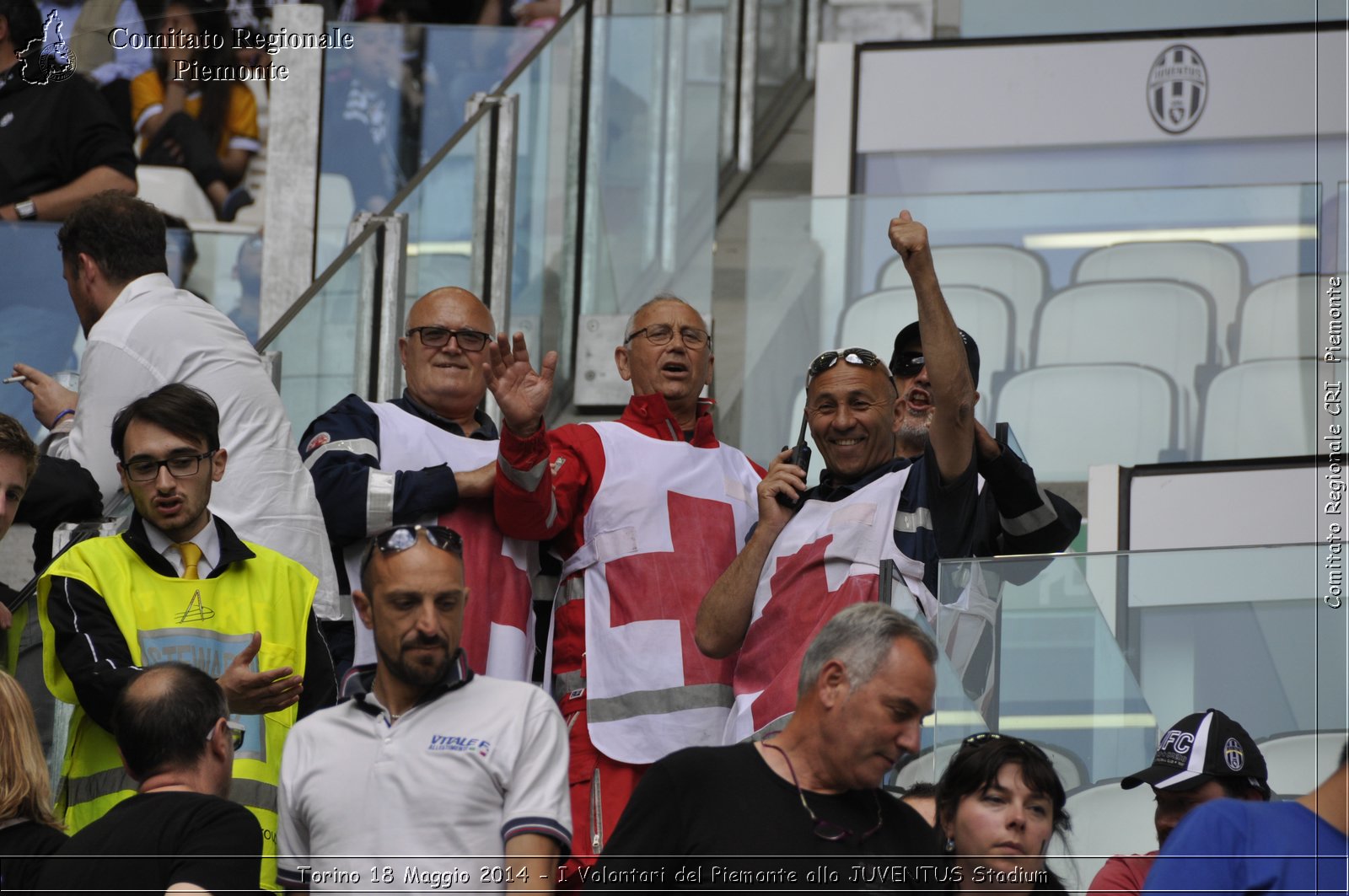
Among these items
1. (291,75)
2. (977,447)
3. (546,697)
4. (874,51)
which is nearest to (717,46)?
(874,51)

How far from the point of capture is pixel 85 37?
10.3 m

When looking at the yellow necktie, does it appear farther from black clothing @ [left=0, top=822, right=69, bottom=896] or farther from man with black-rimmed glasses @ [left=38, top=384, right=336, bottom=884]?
black clothing @ [left=0, top=822, right=69, bottom=896]

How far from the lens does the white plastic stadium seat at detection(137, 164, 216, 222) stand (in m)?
9.60

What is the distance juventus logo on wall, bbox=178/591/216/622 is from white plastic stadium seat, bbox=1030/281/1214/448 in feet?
13.4

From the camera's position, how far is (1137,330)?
821cm

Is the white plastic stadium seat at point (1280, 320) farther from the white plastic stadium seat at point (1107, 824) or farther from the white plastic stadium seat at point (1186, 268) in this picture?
the white plastic stadium seat at point (1107, 824)

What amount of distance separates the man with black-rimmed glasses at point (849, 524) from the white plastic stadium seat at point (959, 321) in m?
2.83

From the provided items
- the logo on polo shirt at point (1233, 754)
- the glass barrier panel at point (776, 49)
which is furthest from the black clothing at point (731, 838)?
the glass barrier panel at point (776, 49)

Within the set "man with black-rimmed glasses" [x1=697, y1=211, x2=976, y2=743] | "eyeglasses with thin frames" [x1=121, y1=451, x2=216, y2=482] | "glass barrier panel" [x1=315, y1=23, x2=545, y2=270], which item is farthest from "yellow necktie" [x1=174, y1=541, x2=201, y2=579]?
"glass barrier panel" [x1=315, y1=23, x2=545, y2=270]

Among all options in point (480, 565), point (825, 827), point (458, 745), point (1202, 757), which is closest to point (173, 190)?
point (480, 565)

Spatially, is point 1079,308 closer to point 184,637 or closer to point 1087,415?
point 1087,415

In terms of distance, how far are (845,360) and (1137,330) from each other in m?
3.25

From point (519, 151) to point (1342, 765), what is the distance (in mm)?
4881

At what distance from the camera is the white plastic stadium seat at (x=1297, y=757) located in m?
4.78
